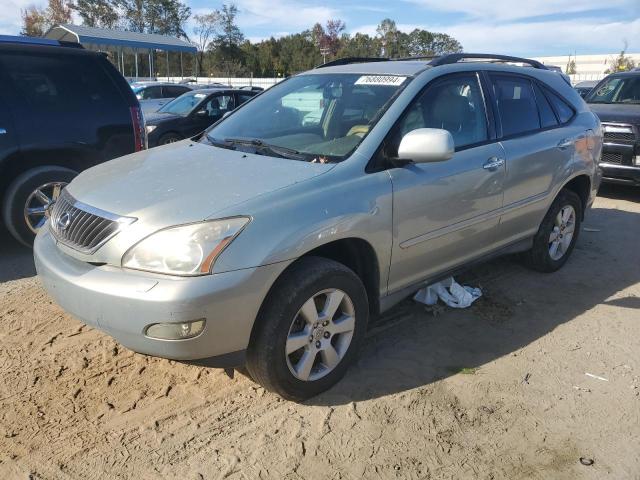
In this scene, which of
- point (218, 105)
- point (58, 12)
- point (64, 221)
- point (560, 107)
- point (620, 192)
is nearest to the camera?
point (64, 221)

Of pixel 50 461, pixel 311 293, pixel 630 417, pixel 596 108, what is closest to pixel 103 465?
pixel 50 461

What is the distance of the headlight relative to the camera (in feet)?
7.93

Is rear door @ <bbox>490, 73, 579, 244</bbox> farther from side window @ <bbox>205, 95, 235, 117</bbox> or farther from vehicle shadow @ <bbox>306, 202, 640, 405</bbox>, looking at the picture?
side window @ <bbox>205, 95, 235, 117</bbox>

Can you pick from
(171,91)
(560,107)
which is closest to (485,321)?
(560,107)

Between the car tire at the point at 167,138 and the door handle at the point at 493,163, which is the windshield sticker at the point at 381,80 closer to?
the door handle at the point at 493,163

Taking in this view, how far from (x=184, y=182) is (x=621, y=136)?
693 cm

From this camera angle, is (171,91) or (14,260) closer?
(14,260)

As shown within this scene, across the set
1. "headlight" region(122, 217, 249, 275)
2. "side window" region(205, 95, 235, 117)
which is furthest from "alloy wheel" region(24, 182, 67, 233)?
"side window" region(205, 95, 235, 117)

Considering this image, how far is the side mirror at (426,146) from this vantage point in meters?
3.01

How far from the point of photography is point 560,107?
4.71 m

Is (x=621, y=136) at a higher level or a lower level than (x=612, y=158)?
higher

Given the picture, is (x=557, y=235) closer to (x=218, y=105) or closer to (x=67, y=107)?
(x=67, y=107)

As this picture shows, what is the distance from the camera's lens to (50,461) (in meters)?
2.46

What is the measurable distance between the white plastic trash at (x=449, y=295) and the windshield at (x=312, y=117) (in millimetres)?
1433
